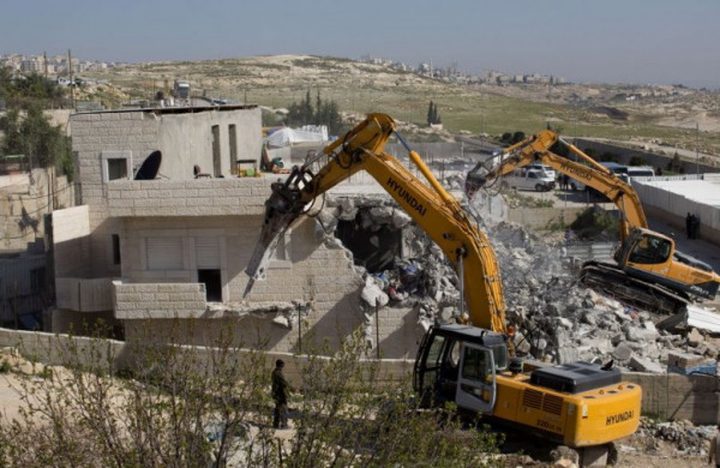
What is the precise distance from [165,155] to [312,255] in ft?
15.8

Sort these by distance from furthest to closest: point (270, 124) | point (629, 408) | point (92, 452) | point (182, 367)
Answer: point (270, 124), point (629, 408), point (182, 367), point (92, 452)

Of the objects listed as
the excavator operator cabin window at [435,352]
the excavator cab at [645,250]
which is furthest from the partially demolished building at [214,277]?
the excavator cab at [645,250]

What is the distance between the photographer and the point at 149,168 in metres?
23.4

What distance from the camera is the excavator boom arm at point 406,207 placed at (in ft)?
55.4

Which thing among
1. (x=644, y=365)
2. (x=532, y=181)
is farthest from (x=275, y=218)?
(x=532, y=181)

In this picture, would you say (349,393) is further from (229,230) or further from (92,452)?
(229,230)

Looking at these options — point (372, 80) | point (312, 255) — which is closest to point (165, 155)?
point (312, 255)

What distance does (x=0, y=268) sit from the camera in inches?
1003

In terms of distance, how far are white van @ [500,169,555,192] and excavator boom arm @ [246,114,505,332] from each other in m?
29.1

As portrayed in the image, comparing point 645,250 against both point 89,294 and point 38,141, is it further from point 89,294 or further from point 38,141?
point 38,141

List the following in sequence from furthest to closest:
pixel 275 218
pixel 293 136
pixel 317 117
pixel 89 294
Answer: pixel 317 117
pixel 293 136
pixel 89 294
pixel 275 218

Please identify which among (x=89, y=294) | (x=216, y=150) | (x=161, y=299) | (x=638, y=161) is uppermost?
(x=216, y=150)

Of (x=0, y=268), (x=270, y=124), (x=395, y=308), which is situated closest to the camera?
(x=395, y=308)

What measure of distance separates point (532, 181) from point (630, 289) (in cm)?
2456
